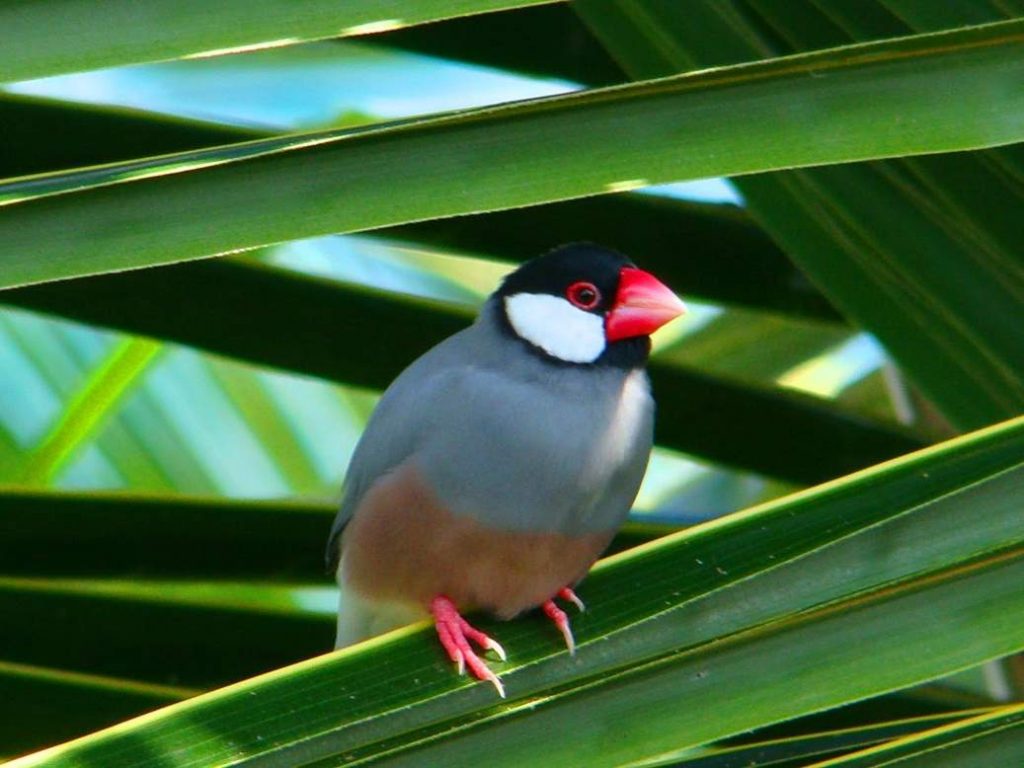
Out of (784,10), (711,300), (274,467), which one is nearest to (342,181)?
(784,10)

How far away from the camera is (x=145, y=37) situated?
893mm

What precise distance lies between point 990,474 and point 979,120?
20 centimetres

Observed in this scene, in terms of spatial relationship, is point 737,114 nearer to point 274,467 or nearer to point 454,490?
point 454,490

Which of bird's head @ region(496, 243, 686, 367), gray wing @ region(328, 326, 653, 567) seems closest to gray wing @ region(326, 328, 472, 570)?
gray wing @ region(328, 326, 653, 567)

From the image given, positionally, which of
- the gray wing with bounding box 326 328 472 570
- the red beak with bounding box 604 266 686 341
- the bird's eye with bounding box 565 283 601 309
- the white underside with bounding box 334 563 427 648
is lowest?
the white underside with bounding box 334 563 427 648

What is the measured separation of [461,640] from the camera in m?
1.50

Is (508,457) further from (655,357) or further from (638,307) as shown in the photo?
(638,307)

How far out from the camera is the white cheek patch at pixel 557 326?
2004 millimetres

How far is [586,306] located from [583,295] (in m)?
0.02

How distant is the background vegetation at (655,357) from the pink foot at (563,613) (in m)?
0.03

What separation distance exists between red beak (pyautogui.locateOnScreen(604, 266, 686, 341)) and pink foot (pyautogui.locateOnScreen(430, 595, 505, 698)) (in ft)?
1.43

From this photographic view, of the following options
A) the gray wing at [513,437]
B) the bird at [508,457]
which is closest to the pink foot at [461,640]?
the bird at [508,457]

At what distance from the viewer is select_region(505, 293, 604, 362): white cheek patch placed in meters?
2.00

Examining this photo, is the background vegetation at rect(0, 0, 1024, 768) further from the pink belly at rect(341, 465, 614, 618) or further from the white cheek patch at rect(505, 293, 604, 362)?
the white cheek patch at rect(505, 293, 604, 362)
